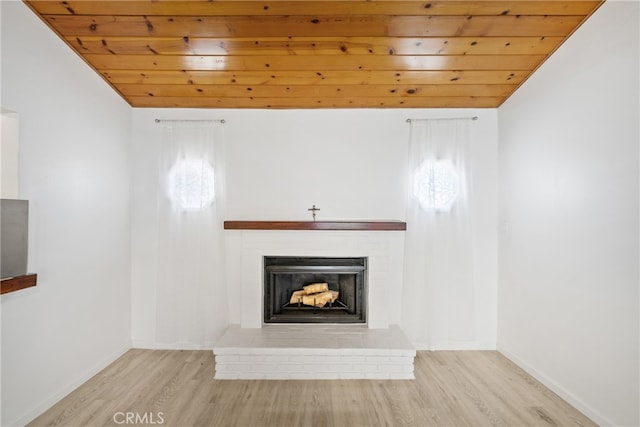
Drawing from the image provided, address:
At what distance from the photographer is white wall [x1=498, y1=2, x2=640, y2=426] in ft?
5.74

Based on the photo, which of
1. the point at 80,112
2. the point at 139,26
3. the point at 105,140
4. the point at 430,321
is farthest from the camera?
the point at 430,321

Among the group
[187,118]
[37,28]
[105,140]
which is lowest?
[105,140]

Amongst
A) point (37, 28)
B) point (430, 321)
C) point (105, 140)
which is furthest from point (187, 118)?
point (430, 321)

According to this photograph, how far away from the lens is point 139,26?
2076 millimetres

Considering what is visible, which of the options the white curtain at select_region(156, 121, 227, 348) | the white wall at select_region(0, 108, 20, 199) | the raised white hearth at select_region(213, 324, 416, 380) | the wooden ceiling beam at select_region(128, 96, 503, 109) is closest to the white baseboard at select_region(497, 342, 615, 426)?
the raised white hearth at select_region(213, 324, 416, 380)

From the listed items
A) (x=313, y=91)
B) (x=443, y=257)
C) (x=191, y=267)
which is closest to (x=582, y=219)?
(x=443, y=257)

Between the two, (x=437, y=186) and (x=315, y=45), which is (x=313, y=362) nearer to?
(x=437, y=186)

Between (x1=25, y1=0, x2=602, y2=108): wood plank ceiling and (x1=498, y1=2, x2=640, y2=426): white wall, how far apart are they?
0.98 ft

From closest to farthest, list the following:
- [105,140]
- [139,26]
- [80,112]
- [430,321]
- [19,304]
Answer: [19,304] < [139,26] < [80,112] < [105,140] < [430,321]

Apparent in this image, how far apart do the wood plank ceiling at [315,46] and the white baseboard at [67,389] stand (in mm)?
2296

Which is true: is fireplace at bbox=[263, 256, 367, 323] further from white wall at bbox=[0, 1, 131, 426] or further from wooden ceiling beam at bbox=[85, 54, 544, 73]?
wooden ceiling beam at bbox=[85, 54, 544, 73]

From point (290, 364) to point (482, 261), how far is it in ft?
6.57

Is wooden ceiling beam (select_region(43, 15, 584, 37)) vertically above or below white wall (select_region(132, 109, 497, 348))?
above

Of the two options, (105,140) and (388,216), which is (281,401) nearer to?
(388,216)
